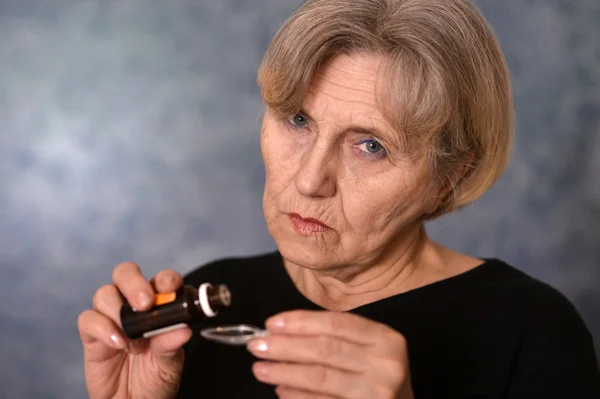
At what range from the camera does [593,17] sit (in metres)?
1.98

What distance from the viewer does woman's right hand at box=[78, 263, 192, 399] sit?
1.14 meters

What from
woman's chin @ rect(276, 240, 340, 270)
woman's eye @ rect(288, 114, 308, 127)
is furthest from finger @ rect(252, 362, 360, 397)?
woman's eye @ rect(288, 114, 308, 127)

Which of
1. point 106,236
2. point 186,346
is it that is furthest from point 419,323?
point 106,236

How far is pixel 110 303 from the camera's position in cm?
118

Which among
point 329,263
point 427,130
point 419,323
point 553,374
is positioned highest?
point 427,130

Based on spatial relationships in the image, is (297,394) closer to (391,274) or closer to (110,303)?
(110,303)

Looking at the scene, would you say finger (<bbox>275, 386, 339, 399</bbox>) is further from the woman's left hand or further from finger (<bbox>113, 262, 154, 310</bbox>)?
finger (<bbox>113, 262, 154, 310</bbox>)

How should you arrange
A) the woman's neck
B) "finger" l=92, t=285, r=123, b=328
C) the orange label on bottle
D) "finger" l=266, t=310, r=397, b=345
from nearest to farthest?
"finger" l=266, t=310, r=397, b=345, the orange label on bottle, "finger" l=92, t=285, r=123, b=328, the woman's neck

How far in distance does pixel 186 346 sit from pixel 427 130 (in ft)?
2.24

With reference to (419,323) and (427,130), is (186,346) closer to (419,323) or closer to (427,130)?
(419,323)

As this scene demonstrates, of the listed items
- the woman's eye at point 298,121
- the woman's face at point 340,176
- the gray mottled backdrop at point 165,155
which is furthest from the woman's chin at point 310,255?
the gray mottled backdrop at point 165,155

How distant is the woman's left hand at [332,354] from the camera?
3.09 feet

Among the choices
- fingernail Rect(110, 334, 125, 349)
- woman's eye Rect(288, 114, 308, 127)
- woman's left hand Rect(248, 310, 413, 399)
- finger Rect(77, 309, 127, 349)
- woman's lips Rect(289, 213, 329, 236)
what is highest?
woman's eye Rect(288, 114, 308, 127)

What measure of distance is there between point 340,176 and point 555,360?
0.48m
